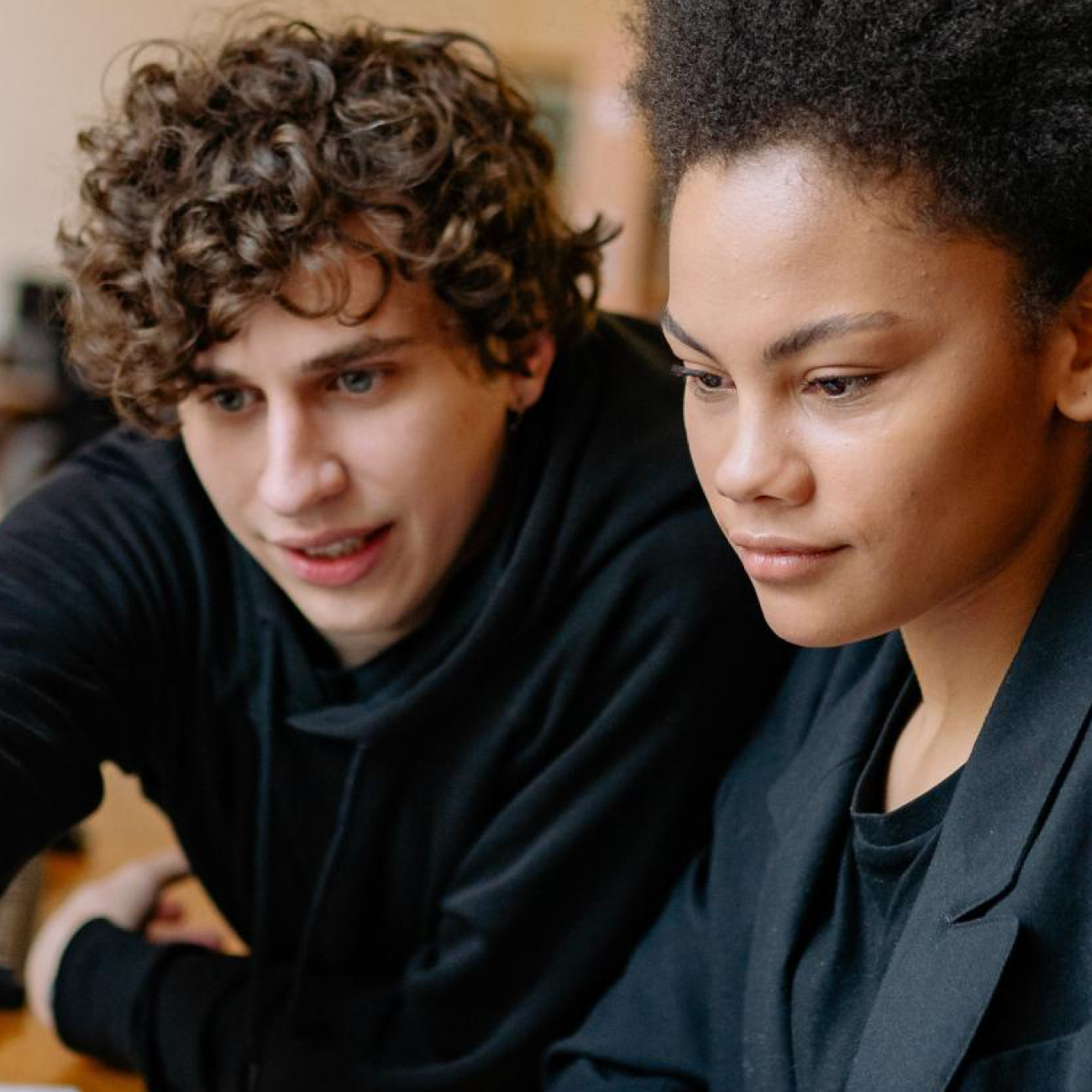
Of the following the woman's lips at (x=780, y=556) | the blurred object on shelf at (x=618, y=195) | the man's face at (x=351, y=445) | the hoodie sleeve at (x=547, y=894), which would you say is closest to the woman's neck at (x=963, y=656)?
the woman's lips at (x=780, y=556)

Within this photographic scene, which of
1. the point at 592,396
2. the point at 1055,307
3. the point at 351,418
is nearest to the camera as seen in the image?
the point at 1055,307

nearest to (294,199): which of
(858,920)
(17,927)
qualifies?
(858,920)

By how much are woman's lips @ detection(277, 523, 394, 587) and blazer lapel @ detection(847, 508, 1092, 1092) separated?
530 mm

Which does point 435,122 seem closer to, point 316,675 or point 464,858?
point 316,675

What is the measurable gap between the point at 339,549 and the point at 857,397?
540 mm

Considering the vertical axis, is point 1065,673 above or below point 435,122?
below

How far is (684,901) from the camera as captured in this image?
125cm

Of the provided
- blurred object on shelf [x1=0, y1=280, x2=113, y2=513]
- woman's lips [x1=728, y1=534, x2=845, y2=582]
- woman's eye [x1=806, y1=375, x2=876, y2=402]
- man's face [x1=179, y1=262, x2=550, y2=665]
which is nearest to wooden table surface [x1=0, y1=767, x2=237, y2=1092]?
man's face [x1=179, y1=262, x2=550, y2=665]

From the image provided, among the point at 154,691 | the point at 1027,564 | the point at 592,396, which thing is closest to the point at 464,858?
the point at 154,691

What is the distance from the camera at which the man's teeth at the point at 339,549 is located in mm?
1265

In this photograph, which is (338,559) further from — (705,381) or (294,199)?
(705,381)

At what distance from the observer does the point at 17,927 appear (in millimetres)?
1525

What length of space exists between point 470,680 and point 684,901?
25 cm

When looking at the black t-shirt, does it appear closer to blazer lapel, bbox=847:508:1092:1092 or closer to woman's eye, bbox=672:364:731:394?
blazer lapel, bbox=847:508:1092:1092
